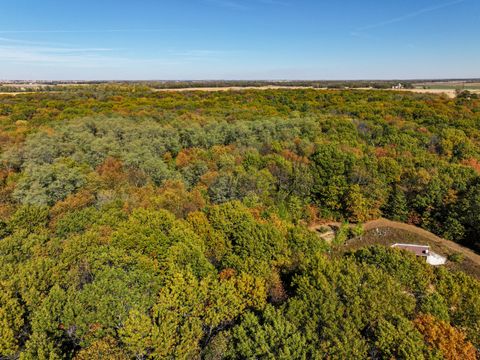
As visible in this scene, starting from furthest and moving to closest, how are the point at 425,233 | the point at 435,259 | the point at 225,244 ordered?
the point at 425,233, the point at 435,259, the point at 225,244

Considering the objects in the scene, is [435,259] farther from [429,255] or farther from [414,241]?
[414,241]

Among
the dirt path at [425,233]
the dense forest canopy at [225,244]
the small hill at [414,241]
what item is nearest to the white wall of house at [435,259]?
the small hill at [414,241]

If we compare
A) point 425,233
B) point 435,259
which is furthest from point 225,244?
point 425,233

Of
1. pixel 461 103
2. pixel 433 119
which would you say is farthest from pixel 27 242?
pixel 461 103

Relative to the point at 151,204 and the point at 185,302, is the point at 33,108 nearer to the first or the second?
the point at 151,204

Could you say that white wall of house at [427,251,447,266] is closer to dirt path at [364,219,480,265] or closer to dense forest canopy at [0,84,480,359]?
dirt path at [364,219,480,265]

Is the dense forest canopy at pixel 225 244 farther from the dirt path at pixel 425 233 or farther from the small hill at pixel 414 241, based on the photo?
the small hill at pixel 414 241
